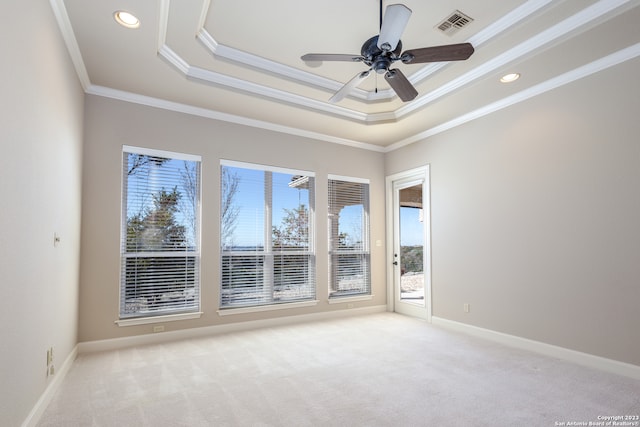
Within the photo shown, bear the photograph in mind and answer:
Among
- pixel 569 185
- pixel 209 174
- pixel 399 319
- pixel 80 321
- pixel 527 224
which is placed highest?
pixel 209 174

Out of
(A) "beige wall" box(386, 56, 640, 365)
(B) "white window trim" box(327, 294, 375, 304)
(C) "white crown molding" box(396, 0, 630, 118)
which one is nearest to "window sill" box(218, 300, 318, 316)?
(B) "white window trim" box(327, 294, 375, 304)

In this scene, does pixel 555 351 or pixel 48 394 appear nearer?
pixel 48 394

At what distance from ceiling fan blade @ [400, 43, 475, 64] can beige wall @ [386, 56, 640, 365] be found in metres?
1.83

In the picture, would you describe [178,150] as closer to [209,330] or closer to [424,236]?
[209,330]

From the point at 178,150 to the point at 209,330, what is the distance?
235cm

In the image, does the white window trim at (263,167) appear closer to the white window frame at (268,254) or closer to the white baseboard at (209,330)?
the white window frame at (268,254)

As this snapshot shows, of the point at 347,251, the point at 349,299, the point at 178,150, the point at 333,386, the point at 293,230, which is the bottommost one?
the point at 333,386

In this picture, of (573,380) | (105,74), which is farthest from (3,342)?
(573,380)

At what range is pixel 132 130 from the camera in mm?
4129

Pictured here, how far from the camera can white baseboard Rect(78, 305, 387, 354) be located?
12.5ft

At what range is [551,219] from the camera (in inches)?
147

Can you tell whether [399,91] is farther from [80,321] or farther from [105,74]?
[80,321]

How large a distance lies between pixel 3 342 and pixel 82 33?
2573 millimetres

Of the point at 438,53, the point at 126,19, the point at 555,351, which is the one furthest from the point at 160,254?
the point at 555,351
